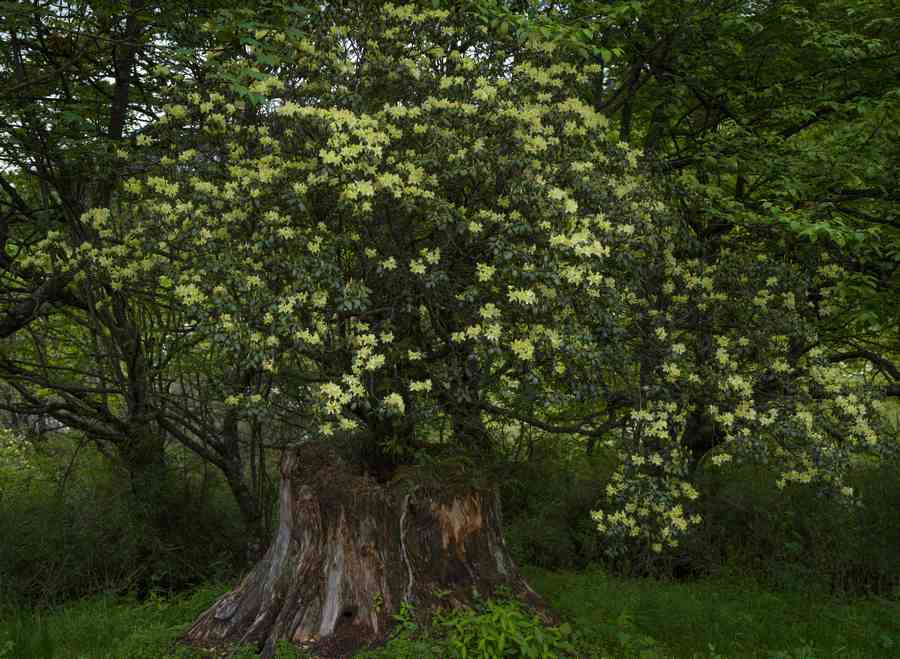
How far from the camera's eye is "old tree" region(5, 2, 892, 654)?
254 inches

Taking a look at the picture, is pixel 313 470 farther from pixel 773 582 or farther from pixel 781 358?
pixel 773 582

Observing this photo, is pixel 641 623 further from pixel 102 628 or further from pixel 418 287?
pixel 102 628

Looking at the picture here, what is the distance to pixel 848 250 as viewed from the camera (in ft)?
31.2

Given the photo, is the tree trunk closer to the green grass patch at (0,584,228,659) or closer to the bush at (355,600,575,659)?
the bush at (355,600,575,659)

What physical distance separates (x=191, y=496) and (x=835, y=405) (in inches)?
383

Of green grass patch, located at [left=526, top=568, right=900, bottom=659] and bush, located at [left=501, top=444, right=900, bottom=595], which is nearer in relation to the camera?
green grass patch, located at [left=526, top=568, right=900, bottom=659]

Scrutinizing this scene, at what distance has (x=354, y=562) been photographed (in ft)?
25.4

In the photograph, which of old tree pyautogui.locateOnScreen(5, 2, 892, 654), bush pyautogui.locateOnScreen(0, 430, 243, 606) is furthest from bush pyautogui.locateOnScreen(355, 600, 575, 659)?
bush pyautogui.locateOnScreen(0, 430, 243, 606)

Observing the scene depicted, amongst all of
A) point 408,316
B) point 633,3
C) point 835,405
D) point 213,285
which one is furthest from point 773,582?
point 213,285

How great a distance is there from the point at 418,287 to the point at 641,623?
17.3 feet

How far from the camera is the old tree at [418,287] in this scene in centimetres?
646

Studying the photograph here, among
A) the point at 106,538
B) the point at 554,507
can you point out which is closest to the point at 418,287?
the point at 106,538

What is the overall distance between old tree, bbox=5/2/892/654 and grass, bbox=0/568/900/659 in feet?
3.14

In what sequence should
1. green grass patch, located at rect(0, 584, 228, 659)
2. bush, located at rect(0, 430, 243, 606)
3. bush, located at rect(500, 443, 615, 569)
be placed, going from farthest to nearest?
bush, located at rect(500, 443, 615, 569)
bush, located at rect(0, 430, 243, 606)
green grass patch, located at rect(0, 584, 228, 659)
